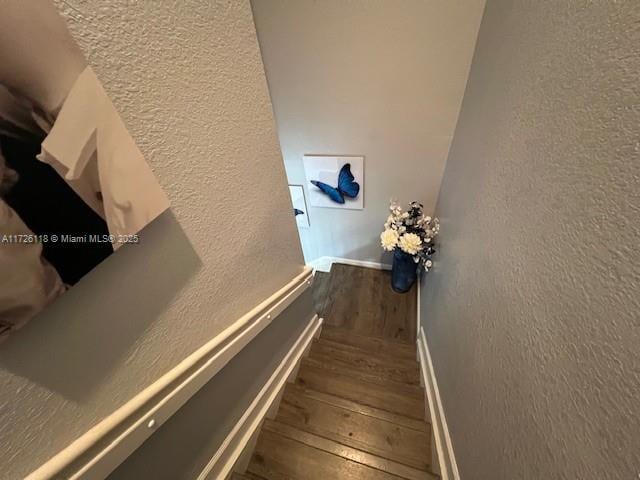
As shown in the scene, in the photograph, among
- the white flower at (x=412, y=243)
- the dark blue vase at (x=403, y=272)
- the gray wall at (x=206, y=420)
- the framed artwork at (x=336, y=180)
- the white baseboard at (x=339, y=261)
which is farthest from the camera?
the white baseboard at (x=339, y=261)

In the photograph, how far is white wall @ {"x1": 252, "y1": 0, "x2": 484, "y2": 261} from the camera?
1507mm

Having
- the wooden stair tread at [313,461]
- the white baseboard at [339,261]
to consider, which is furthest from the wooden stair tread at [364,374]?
the white baseboard at [339,261]

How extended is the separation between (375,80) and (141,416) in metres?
2.12

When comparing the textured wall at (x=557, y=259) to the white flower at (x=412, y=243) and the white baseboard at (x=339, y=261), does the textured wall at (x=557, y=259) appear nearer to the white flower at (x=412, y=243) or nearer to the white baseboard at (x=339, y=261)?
the white flower at (x=412, y=243)

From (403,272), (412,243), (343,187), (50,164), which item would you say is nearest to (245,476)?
(50,164)

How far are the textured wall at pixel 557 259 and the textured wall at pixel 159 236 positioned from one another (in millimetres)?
820

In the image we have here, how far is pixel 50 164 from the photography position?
1.16 ft

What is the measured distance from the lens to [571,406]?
1.46 ft

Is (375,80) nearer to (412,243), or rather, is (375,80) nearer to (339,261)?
(412,243)

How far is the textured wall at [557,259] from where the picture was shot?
0.38 metres

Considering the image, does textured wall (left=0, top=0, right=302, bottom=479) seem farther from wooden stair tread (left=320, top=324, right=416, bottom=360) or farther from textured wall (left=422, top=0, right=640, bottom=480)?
wooden stair tread (left=320, top=324, right=416, bottom=360)

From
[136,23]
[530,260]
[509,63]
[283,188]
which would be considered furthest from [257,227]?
[509,63]

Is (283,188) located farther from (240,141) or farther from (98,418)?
(98,418)

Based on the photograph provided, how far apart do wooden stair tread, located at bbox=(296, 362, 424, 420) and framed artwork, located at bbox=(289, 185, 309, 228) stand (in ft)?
5.22
